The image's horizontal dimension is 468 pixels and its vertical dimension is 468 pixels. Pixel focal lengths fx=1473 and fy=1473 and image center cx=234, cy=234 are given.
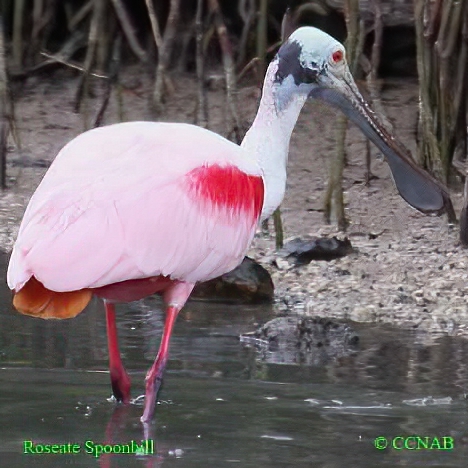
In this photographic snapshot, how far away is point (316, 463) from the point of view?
16.2 feet

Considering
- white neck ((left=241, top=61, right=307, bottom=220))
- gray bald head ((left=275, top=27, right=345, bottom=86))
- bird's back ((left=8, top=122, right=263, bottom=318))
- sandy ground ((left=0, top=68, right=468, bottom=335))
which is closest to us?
bird's back ((left=8, top=122, right=263, bottom=318))

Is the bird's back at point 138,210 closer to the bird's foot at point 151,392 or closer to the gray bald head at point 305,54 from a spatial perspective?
the bird's foot at point 151,392

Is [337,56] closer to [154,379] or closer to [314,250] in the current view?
[154,379]

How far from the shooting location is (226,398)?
5824 millimetres

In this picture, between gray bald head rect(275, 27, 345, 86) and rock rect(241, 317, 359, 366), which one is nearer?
gray bald head rect(275, 27, 345, 86)

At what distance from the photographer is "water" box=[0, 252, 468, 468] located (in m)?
5.05

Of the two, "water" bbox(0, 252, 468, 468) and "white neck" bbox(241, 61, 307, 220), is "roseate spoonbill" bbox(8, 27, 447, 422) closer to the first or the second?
"white neck" bbox(241, 61, 307, 220)

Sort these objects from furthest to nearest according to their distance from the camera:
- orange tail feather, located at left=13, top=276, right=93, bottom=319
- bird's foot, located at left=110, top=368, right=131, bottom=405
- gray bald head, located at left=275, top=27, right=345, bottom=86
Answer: gray bald head, located at left=275, top=27, right=345, bottom=86 < bird's foot, located at left=110, top=368, right=131, bottom=405 < orange tail feather, located at left=13, top=276, right=93, bottom=319

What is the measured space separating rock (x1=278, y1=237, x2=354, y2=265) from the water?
1.27 m

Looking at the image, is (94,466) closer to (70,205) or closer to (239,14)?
(70,205)

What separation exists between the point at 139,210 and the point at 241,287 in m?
2.41

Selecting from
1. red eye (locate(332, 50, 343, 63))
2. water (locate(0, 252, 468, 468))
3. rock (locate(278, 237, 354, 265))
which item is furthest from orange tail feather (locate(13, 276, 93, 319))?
rock (locate(278, 237, 354, 265))

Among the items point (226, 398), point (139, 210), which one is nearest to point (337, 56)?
point (139, 210)

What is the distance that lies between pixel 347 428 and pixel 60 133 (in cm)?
725
